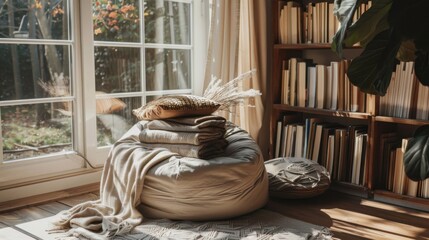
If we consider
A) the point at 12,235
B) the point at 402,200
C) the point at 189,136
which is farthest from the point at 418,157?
the point at 12,235

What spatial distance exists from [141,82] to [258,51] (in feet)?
2.69

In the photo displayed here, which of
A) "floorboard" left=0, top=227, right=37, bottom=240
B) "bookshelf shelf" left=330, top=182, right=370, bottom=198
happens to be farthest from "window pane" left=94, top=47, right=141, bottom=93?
"bookshelf shelf" left=330, top=182, right=370, bottom=198

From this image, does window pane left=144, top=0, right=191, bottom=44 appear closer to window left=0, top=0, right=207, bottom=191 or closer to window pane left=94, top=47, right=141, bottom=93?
window left=0, top=0, right=207, bottom=191

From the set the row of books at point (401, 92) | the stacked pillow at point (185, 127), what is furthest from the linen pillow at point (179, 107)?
the row of books at point (401, 92)

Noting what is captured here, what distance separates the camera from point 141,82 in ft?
11.3

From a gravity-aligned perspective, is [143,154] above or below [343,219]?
above

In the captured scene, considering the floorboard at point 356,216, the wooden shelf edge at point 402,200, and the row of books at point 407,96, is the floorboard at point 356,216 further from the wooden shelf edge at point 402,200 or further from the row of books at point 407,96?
the row of books at point 407,96

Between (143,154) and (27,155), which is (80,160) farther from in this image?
(143,154)

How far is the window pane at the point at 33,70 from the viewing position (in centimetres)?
280

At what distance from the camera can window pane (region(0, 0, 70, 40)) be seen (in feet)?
9.14

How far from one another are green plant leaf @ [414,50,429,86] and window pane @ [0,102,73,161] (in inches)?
86.4

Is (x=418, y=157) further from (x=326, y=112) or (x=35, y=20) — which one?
(x=35, y=20)

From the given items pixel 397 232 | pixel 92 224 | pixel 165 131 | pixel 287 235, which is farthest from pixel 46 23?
pixel 397 232

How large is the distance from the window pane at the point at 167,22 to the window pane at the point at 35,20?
1.99ft
